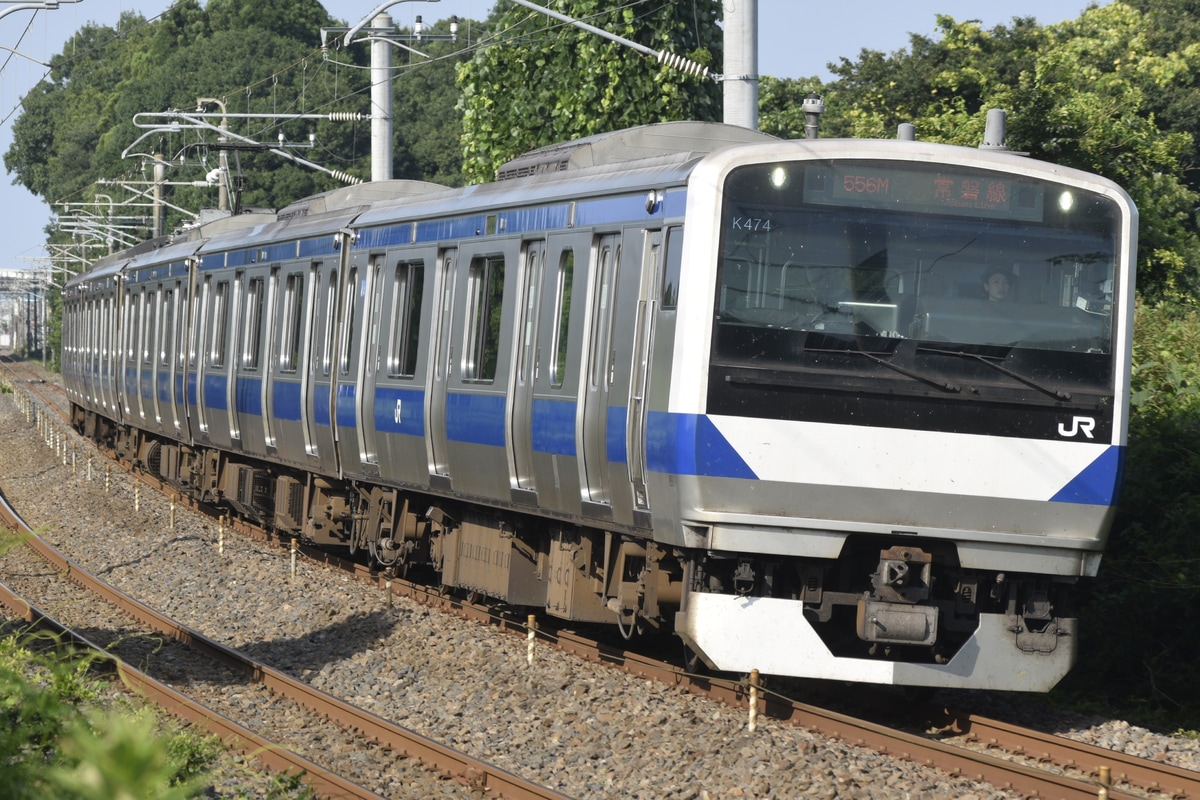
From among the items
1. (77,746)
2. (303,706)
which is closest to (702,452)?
(303,706)

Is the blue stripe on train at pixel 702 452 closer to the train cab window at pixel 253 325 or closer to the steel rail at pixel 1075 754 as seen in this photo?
the steel rail at pixel 1075 754

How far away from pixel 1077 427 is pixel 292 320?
29.1 ft

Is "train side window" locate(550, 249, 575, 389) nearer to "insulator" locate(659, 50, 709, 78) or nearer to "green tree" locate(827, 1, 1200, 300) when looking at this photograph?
"insulator" locate(659, 50, 709, 78)

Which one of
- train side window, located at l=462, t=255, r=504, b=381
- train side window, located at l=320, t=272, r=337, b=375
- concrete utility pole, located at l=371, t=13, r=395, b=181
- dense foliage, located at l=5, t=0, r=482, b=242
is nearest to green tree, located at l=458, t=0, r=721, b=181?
concrete utility pole, located at l=371, t=13, r=395, b=181

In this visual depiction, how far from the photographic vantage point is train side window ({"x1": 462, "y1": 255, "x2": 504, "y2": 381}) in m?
11.0

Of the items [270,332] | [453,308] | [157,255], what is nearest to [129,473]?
[157,255]

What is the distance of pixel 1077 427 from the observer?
8.43 m

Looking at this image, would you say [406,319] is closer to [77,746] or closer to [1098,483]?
[1098,483]

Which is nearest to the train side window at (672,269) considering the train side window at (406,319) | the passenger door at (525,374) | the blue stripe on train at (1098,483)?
the passenger door at (525,374)

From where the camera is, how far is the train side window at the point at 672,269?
332 inches

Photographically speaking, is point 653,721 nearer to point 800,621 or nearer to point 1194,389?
point 800,621

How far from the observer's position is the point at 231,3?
90.8 meters

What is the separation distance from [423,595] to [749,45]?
17.4ft

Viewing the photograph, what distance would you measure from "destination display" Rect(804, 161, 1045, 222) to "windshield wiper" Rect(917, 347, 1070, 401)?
0.72m
